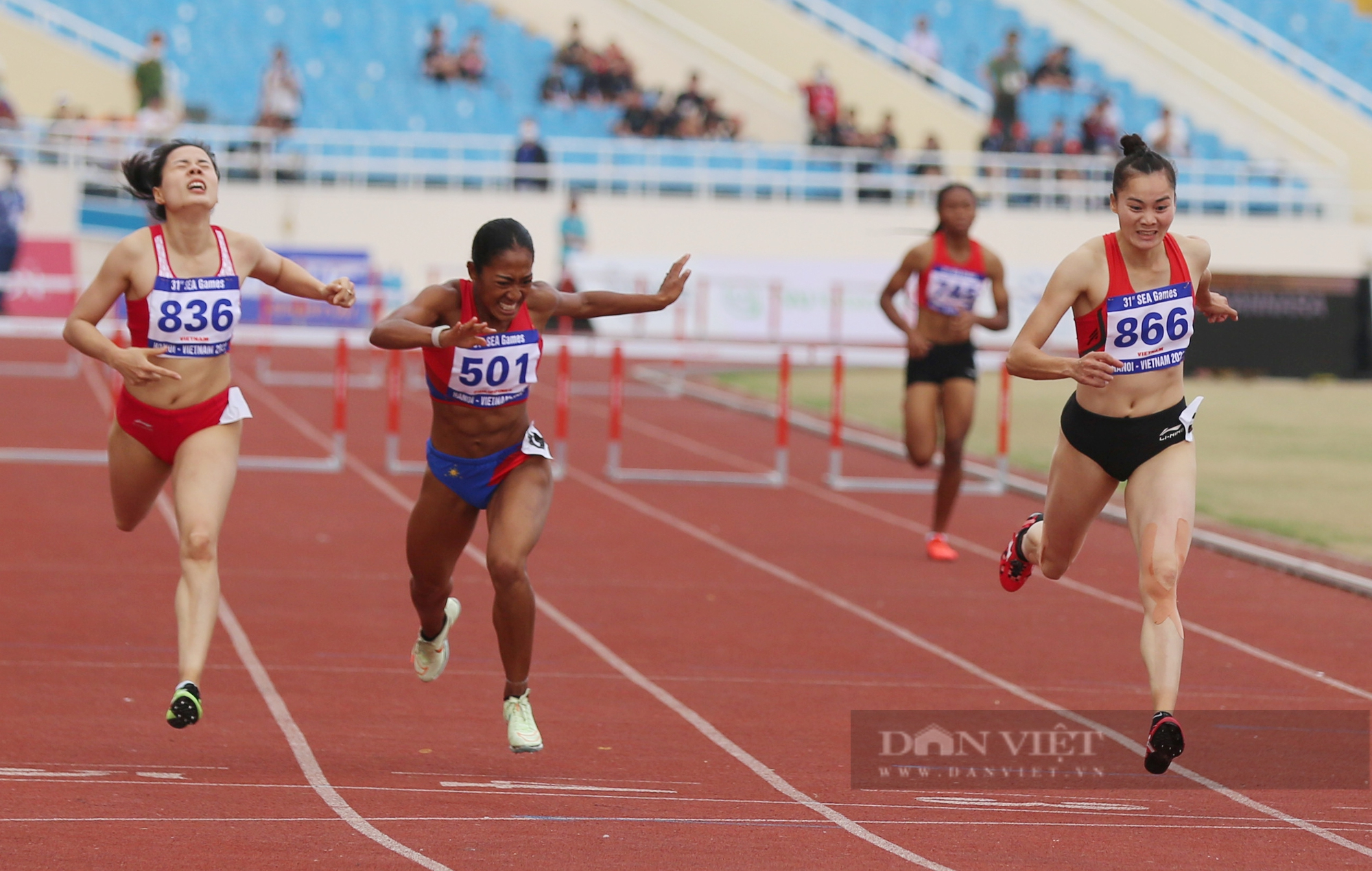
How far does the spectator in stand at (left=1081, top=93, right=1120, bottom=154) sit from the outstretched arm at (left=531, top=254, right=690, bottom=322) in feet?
84.9

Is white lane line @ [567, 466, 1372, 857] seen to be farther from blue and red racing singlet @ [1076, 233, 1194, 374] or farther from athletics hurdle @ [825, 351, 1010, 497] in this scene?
athletics hurdle @ [825, 351, 1010, 497]

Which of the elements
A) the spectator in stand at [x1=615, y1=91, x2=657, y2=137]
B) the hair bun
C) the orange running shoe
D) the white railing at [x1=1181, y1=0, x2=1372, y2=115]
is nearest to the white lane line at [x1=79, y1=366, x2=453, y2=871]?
the hair bun

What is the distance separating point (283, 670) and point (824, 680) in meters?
2.30

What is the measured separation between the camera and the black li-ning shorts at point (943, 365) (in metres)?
11.5

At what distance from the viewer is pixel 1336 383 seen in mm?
27531

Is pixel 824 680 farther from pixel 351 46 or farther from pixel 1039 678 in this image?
pixel 351 46

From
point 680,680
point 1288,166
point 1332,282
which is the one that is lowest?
point 680,680

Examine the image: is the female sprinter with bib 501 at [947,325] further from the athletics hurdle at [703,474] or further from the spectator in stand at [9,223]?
the spectator in stand at [9,223]

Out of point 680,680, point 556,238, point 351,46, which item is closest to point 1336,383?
point 556,238

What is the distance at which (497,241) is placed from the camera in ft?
20.7

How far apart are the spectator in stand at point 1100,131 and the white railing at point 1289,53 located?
727 centimetres

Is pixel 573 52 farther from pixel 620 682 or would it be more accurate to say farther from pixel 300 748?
pixel 300 748

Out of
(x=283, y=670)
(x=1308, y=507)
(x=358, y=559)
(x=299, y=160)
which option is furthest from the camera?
(x=299, y=160)

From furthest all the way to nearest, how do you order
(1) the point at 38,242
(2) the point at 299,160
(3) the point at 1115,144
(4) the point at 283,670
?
(3) the point at 1115,144 < (2) the point at 299,160 < (1) the point at 38,242 < (4) the point at 283,670
